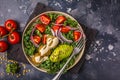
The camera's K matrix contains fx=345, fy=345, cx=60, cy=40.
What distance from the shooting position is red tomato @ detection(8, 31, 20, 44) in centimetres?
224

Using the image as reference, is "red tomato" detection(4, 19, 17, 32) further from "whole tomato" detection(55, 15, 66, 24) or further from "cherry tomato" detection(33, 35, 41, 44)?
"whole tomato" detection(55, 15, 66, 24)

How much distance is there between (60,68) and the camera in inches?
85.5

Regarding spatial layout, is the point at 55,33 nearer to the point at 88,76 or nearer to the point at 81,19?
the point at 81,19

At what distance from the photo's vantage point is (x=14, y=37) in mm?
2238

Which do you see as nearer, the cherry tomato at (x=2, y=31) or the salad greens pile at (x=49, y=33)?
the salad greens pile at (x=49, y=33)

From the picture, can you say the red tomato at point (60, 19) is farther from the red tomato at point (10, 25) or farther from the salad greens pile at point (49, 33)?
the red tomato at point (10, 25)

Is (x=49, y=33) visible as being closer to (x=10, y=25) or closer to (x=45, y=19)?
(x=45, y=19)

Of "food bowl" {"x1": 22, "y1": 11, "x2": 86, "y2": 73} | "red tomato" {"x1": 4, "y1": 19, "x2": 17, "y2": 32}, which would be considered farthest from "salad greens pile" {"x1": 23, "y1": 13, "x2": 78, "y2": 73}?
"red tomato" {"x1": 4, "y1": 19, "x2": 17, "y2": 32}

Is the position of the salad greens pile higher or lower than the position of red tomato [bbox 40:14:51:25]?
lower

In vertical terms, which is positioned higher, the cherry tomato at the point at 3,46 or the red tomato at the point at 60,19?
the red tomato at the point at 60,19

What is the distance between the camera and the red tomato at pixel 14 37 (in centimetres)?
224

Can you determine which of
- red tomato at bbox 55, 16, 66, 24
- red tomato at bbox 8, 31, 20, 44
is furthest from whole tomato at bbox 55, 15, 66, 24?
red tomato at bbox 8, 31, 20, 44

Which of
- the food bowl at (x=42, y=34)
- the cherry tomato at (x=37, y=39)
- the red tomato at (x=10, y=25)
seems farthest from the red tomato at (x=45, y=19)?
the red tomato at (x=10, y=25)

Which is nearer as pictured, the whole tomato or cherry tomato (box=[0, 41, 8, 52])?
the whole tomato
